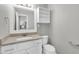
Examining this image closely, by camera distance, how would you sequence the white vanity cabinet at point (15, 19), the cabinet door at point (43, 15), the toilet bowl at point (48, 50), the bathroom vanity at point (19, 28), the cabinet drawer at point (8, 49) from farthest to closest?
the cabinet door at point (43, 15)
the toilet bowl at point (48, 50)
the white vanity cabinet at point (15, 19)
the bathroom vanity at point (19, 28)
the cabinet drawer at point (8, 49)

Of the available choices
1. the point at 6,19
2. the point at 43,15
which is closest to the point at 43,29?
the point at 43,15

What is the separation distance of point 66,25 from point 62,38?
0.33 metres

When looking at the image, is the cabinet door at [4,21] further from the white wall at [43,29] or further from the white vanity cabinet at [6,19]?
the white wall at [43,29]

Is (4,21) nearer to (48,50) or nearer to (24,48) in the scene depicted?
(24,48)

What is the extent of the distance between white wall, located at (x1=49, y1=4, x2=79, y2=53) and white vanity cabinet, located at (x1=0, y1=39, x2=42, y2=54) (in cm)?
44

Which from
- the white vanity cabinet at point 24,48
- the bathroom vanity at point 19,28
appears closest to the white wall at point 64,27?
the bathroom vanity at point 19,28

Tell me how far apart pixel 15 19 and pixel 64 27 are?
115cm

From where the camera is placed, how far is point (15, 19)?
1.66 meters

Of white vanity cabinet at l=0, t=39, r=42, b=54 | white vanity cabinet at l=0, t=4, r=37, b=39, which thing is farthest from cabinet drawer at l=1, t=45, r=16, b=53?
white vanity cabinet at l=0, t=4, r=37, b=39

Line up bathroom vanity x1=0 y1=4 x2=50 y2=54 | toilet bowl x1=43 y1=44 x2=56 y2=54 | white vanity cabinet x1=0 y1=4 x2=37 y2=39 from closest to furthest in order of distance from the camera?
bathroom vanity x1=0 y1=4 x2=50 y2=54, white vanity cabinet x1=0 y1=4 x2=37 y2=39, toilet bowl x1=43 y1=44 x2=56 y2=54

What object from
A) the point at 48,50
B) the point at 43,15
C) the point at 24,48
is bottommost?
the point at 48,50

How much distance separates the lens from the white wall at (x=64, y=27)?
4.87 ft

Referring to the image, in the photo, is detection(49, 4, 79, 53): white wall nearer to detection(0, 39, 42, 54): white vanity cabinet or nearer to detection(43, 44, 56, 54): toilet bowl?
detection(43, 44, 56, 54): toilet bowl

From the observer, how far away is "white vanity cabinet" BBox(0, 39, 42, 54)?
49.0 inches
